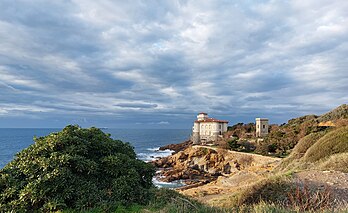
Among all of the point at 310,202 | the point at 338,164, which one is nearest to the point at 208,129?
the point at 338,164

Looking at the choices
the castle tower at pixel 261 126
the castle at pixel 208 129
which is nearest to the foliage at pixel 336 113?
the castle tower at pixel 261 126

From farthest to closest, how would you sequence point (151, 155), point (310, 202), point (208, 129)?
point (208, 129) → point (151, 155) → point (310, 202)

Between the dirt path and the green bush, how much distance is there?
19.5 ft

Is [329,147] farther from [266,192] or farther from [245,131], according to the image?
[245,131]

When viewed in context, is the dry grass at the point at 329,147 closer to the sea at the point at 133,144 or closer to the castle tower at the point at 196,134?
the sea at the point at 133,144

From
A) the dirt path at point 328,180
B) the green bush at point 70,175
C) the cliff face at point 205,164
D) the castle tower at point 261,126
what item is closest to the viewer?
the green bush at point 70,175

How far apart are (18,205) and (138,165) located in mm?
2296

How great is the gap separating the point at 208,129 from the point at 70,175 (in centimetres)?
4586

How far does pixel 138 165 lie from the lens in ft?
18.5

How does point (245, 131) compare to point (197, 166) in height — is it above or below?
above

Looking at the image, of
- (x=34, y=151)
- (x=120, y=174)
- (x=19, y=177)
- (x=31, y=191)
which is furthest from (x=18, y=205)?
(x=120, y=174)

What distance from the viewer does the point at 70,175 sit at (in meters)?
4.38

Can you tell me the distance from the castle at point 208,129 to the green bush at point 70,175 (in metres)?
43.5

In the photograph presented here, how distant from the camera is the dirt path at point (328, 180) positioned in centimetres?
800
